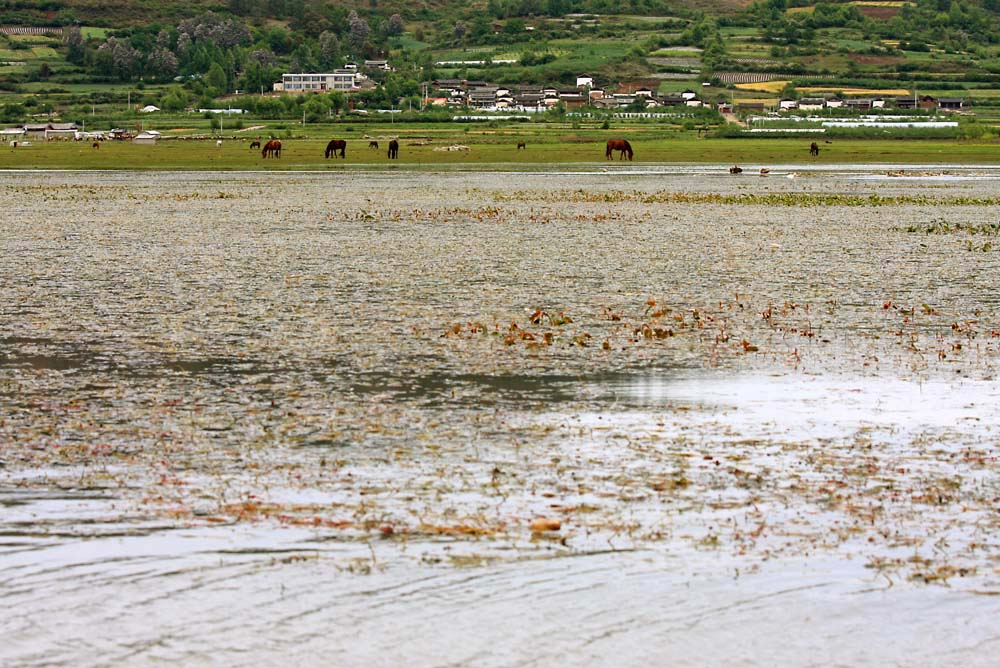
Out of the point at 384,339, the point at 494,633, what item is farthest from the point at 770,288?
the point at 494,633

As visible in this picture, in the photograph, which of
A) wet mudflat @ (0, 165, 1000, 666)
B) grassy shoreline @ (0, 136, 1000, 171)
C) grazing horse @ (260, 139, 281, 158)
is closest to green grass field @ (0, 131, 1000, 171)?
grassy shoreline @ (0, 136, 1000, 171)

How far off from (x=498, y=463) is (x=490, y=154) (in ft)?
312

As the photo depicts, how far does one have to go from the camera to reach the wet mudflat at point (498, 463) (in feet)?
27.4

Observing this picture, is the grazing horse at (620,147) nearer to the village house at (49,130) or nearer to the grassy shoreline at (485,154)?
the grassy shoreline at (485,154)

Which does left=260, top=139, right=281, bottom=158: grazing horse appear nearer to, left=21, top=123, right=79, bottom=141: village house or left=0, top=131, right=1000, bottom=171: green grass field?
left=0, top=131, right=1000, bottom=171: green grass field

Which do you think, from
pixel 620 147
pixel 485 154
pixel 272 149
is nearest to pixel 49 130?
pixel 272 149

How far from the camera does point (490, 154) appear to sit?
348ft

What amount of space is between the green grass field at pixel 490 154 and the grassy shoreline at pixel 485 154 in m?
0.07

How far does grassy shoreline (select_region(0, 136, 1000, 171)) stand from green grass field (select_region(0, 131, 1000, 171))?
0.07 metres

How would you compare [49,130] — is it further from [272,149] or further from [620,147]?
[620,147]

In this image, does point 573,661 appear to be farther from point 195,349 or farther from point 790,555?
point 195,349

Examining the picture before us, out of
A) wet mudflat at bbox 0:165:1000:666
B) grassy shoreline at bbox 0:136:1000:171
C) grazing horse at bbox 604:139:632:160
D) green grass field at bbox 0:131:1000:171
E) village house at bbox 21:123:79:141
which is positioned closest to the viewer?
wet mudflat at bbox 0:165:1000:666

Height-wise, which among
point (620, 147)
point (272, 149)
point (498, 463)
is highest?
point (498, 463)

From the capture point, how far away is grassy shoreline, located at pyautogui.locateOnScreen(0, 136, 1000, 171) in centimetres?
9369
